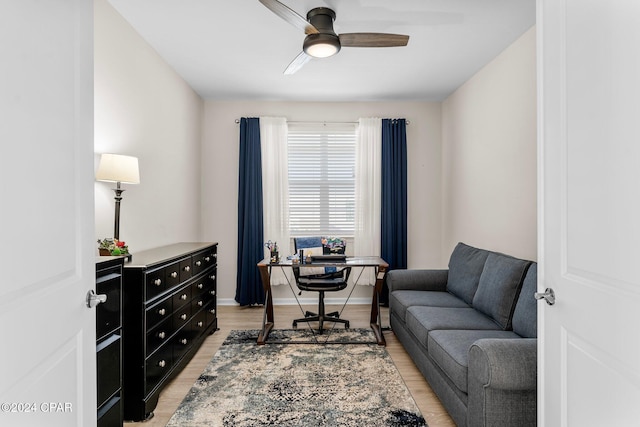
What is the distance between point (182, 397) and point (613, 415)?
246 centimetres

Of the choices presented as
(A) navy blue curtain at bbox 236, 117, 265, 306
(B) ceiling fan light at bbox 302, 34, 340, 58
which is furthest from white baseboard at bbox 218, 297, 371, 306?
(B) ceiling fan light at bbox 302, 34, 340, 58

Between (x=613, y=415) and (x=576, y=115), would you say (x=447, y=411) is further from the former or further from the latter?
(x=576, y=115)

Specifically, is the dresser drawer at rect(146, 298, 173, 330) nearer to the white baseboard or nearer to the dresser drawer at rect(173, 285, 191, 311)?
the dresser drawer at rect(173, 285, 191, 311)

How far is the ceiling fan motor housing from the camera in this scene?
274 centimetres

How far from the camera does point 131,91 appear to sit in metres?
3.08

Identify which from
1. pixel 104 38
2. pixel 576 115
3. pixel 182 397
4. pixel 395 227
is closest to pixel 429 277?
pixel 395 227

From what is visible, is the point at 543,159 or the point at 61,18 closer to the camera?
the point at 61,18

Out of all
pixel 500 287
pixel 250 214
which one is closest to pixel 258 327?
pixel 250 214

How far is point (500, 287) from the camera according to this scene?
2812 mm

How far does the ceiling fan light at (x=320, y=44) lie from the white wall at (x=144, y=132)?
1407 millimetres

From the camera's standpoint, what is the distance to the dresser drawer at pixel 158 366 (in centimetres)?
243

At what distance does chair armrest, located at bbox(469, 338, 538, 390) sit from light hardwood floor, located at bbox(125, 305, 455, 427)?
26.3 inches

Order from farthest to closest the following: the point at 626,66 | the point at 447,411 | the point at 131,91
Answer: the point at 131,91
the point at 447,411
the point at 626,66

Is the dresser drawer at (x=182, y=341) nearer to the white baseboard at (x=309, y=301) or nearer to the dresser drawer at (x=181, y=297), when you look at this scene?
the dresser drawer at (x=181, y=297)
